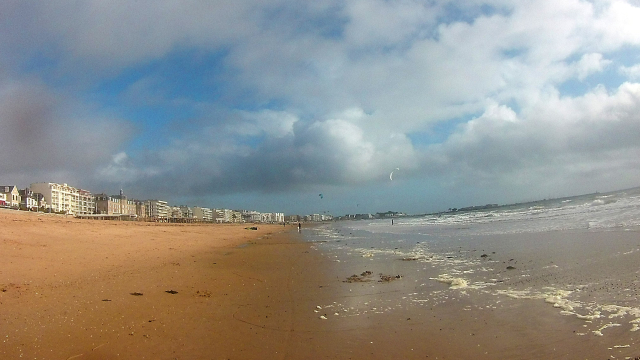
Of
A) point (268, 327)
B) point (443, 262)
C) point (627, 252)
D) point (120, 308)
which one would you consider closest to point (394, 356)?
point (268, 327)

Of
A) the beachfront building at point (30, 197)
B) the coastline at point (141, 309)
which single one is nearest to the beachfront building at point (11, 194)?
the beachfront building at point (30, 197)

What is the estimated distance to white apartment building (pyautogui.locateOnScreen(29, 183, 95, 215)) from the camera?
103062 millimetres

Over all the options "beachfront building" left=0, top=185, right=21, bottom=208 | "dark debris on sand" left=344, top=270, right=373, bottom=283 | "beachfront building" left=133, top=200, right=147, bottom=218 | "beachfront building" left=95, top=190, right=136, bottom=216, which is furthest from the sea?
"beachfront building" left=133, top=200, right=147, bottom=218

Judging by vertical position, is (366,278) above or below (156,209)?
below

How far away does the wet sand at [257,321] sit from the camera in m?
5.16

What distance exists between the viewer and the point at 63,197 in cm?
10869

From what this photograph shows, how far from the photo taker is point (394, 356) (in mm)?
5047

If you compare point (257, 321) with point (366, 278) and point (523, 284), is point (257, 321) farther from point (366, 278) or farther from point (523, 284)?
point (523, 284)

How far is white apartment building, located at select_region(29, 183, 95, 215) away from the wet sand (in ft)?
350

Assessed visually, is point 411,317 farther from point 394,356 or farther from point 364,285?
point 364,285

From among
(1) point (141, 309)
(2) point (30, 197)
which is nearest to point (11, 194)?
(2) point (30, 197)

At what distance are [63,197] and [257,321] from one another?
128m

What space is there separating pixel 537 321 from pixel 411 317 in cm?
210

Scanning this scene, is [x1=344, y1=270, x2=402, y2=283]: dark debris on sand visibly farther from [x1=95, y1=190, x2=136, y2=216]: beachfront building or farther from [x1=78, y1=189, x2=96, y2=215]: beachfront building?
[x1=95, y1=190, x2=136, y2=216]: beachfront building
